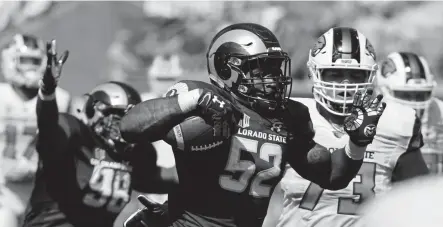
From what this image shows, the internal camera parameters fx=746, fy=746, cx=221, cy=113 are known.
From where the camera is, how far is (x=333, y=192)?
3.47 metres

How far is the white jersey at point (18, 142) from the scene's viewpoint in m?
5.85

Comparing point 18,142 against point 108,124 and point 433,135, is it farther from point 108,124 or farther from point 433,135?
point 433,135

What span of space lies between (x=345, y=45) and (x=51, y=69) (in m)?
1.35

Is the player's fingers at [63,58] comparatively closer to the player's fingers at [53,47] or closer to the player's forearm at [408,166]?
the player's fingers at [53,47]

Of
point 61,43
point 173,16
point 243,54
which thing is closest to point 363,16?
point 173,16

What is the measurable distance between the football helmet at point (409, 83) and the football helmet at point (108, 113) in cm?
198

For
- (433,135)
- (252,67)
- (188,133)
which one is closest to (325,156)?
(252,67)

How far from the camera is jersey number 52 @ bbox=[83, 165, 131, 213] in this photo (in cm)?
401

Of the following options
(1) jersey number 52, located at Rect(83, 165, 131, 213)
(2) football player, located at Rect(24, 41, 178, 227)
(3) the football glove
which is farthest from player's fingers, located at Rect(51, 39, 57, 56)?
(1) jersey number 52, located at Rect(83, 165, 131, 213)

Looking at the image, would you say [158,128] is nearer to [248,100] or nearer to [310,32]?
A: [248,100]

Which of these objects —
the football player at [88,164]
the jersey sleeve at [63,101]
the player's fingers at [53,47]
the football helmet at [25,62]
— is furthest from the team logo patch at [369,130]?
the football helmet at [25,62]

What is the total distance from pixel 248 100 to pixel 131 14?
18.5 ft

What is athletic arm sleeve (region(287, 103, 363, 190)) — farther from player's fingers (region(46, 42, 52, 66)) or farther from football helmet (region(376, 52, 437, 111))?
football helmet (region(376, 52, 437, 111))

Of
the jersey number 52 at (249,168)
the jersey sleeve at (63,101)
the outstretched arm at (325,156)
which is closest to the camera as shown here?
the jersey number 52 at (249,168)
